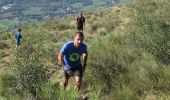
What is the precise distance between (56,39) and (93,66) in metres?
11.8

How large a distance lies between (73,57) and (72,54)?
12 centimetres

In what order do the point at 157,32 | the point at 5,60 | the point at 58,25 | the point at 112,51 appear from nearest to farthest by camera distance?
the point at 157,32
the point at 112,51
the point at 5,60
the point at 58,25

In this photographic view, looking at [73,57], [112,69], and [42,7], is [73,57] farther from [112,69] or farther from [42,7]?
[42,7]

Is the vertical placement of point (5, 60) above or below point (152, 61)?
below

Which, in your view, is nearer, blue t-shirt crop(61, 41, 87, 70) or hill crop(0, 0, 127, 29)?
blue t-shirt crop(61, 41, 87, 70)

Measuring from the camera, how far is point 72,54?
1059cm

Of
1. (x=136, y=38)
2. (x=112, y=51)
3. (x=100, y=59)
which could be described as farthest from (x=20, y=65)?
(x=136, y=38)

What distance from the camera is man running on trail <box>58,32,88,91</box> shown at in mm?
10516

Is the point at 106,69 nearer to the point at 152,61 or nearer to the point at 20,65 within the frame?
the point at 152,61

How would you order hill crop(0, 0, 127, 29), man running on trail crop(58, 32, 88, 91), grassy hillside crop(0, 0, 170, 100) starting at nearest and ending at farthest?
grassy hillside crop(0, 0, 170, 100)
man running on trail crop(58, 32, 88, 91)
hill crop(0, 0, 127, 29)

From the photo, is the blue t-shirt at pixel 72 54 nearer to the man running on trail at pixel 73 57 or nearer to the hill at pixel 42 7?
the man running on trail at pixel 73 57

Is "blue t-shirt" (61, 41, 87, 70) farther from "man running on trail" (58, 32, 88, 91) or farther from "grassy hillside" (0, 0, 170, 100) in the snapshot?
"grassy hillside" (0, 0, 170, 100)

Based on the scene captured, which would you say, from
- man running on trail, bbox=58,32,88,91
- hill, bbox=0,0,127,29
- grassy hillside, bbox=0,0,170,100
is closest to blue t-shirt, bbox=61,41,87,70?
man running on trail, bbox=58,32,88,91

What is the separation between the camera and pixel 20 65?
30.2 feet
